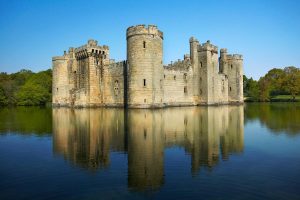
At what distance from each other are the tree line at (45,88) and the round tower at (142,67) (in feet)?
115

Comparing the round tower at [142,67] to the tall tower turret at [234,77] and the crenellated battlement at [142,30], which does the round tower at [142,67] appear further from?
the tall tower turret at [234,77]

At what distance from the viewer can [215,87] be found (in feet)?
151

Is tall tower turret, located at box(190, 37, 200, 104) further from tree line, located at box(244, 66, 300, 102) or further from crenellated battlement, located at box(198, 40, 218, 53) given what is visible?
tree line, located at box(244, 66, 300, 102)

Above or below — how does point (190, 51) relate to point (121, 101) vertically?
above

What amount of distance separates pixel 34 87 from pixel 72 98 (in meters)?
23.3

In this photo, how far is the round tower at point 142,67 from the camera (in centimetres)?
3312

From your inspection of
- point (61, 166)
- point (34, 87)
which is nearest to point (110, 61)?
point (34, 87)

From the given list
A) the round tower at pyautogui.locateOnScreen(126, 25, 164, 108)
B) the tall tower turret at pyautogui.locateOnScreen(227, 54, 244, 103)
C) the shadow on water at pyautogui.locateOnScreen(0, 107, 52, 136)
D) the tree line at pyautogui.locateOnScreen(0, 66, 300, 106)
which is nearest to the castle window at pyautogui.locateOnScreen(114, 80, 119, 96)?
the round tower at pyautogui.locateOnScreen(126, 25, 164, 108)

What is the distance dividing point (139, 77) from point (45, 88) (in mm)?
40898

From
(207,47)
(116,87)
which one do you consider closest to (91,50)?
(116,87)

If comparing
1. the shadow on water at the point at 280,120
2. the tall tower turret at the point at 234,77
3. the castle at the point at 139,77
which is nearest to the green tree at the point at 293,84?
the tall tower turret at the point at 234,77

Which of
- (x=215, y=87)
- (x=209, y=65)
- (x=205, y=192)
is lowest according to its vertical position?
(x=205, y=192)

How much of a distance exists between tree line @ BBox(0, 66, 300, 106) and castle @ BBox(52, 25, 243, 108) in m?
18.7

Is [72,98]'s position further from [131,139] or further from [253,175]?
[253,175]
